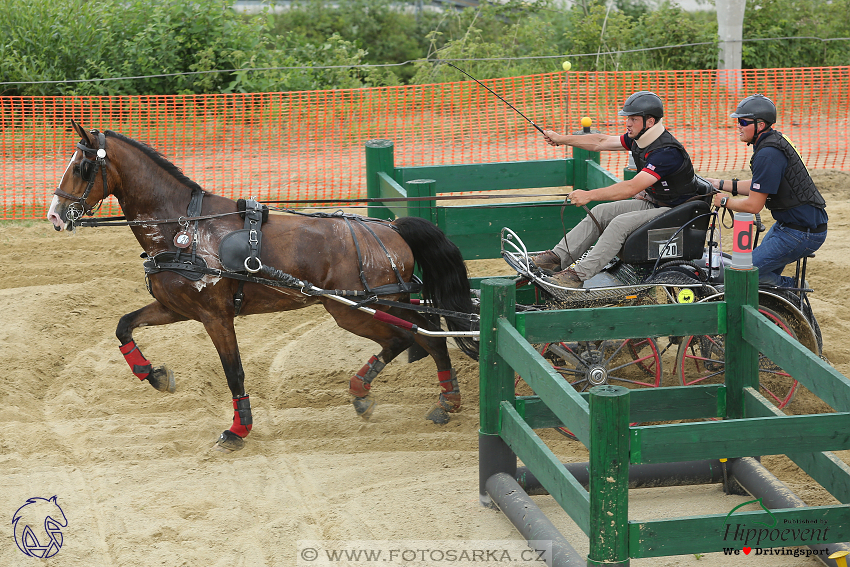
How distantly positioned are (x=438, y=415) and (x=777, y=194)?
2639mm

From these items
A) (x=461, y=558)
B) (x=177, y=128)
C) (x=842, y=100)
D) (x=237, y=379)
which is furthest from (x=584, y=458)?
(x=842, y=100)

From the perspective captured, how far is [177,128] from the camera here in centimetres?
1251

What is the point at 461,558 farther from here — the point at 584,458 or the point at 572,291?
the point at 572,291

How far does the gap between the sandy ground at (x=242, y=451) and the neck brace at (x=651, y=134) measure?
1.70 metres

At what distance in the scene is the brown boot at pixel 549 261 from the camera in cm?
582

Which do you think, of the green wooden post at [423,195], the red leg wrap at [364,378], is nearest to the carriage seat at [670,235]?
the green wooden post at [423,195]

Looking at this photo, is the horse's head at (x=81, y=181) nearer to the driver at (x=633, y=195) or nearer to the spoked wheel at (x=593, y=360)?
the driver at (x=633, y=195)

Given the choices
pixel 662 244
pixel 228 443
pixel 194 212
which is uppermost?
pixel 194 212

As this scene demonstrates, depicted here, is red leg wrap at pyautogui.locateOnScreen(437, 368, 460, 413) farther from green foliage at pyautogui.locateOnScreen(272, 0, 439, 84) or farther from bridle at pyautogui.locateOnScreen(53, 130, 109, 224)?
green foliage at pyautogui.locateOnScreen(272, 0, 439, 84)

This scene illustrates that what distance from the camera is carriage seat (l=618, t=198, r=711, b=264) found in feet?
18.1

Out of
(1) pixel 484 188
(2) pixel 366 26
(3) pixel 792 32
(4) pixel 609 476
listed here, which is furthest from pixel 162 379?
(2) pixel 366 26

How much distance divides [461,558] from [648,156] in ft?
9.40

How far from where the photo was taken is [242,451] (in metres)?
5.41

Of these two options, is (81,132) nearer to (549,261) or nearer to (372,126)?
(549,261)
